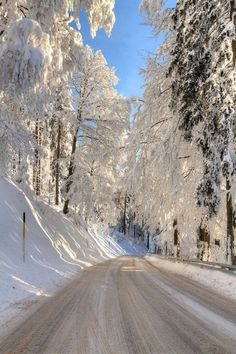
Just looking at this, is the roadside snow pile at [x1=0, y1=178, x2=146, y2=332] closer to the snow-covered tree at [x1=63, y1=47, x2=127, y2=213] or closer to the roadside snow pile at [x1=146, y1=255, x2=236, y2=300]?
the snow-covered tree at [x1=63, y1=47, x2=127, y2=213]

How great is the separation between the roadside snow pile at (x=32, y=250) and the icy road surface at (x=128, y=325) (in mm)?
1166

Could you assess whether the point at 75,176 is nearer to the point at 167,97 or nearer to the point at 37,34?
the point at 167,97

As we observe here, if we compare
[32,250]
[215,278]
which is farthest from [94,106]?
[215,278]

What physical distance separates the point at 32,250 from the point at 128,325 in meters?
13.2

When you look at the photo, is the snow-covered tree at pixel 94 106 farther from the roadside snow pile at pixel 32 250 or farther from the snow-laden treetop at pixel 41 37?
the snow-laden treetop at pixel 41 37

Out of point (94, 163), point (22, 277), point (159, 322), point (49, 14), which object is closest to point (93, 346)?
point (159, 322)

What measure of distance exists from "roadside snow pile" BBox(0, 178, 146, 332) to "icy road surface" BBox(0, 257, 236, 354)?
1.17 m

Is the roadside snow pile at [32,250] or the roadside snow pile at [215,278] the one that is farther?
the roadside snow pile at [215,278]

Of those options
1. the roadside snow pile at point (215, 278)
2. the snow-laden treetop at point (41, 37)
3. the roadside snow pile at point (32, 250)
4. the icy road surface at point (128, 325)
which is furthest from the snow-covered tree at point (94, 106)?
the icy road surface at point (128, 325)

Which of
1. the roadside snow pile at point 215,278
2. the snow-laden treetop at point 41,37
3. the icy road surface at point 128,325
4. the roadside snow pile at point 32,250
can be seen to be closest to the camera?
the icy road surface at point 128,325

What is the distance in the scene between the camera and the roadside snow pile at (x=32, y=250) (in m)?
12.3

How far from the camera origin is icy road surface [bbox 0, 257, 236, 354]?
6.21 m

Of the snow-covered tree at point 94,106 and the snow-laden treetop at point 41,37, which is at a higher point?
the snow-covered tree at point 94,106

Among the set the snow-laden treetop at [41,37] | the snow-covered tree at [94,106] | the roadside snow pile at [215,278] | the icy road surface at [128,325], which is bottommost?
the icy road surface at [128,325]
